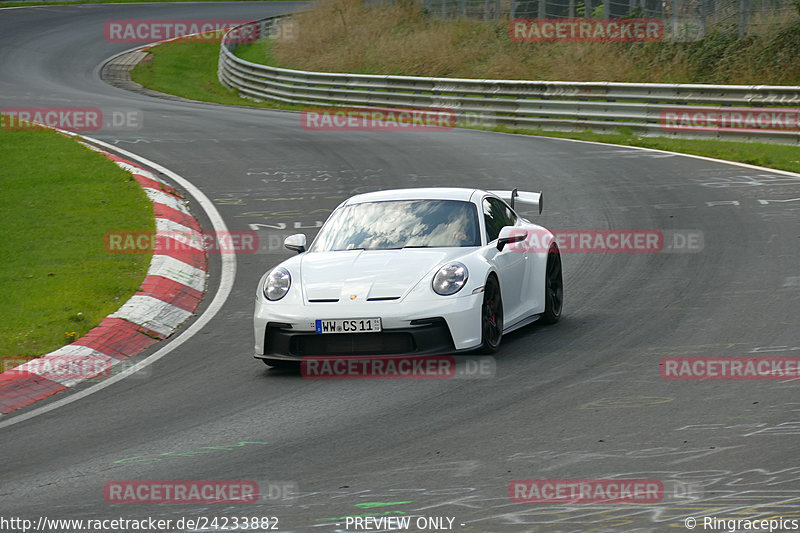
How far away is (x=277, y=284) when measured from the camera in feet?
29.5

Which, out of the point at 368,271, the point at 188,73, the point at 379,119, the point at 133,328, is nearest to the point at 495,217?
the point at 368,271

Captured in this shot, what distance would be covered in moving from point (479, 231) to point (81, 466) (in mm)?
4256

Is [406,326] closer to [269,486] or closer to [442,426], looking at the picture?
[442,426]

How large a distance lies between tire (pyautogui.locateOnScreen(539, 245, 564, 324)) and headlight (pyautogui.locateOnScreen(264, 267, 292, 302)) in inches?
93.1

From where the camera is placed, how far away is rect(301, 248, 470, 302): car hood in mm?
8617

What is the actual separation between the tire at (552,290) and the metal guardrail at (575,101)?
1178 centimetres

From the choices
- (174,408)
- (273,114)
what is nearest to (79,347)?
(174,408)

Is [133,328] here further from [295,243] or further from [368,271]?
[368,271]

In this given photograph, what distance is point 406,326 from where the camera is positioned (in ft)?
27.6

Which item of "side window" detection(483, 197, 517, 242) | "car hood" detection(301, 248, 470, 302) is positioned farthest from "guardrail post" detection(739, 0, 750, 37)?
"car hood" detection(301, 248, 470, 302)

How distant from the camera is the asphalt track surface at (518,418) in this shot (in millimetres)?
5574

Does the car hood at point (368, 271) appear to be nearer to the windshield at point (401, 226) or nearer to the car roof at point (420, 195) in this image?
the windshield at point (401, 226)

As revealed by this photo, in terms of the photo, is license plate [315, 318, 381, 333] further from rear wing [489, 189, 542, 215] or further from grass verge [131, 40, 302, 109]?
grass verge [131, 40, 302, 109]

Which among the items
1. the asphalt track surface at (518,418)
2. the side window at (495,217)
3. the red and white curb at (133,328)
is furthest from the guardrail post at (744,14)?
the side window at (495,217)
